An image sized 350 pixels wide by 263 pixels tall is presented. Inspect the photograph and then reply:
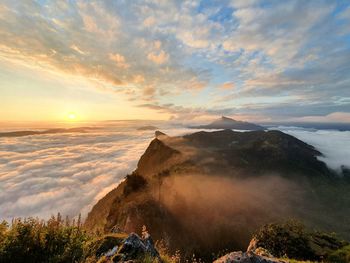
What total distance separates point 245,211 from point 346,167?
17374 centimetres

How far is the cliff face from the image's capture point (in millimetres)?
53656

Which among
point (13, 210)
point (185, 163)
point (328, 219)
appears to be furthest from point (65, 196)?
point (328, 219)

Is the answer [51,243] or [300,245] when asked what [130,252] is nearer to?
[51,243]

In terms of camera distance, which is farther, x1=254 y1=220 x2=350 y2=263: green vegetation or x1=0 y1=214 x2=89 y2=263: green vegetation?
x1=254 y1=220 x2=350 y2=263: green vegetation

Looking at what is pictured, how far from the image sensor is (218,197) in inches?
3265

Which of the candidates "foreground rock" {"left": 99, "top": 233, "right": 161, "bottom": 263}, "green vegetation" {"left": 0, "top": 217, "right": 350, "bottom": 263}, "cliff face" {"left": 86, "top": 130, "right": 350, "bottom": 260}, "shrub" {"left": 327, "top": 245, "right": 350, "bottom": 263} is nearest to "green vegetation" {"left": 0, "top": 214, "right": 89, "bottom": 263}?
"green vegetation" {"left": 0, "top": 217, "right": 350, "bottom": 263}

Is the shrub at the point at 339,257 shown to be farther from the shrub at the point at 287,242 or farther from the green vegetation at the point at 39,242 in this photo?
the green vegetation at the point at 39,242

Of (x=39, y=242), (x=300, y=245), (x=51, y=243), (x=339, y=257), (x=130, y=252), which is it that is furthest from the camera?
(x=300, y=245)

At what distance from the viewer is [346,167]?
192 m

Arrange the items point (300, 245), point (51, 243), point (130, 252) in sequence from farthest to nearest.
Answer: point (300, 245) → point (130, 252) → point (51, 243)

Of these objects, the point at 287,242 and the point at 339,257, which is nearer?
the point at 339,257

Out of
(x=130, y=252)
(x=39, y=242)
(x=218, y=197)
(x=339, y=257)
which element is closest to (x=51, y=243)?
(x=39, y=242)

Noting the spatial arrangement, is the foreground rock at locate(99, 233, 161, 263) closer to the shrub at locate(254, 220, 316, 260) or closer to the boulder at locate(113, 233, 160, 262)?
the boulder at locate(113, 233, 160, 262)

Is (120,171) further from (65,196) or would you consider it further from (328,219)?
(328,219)
